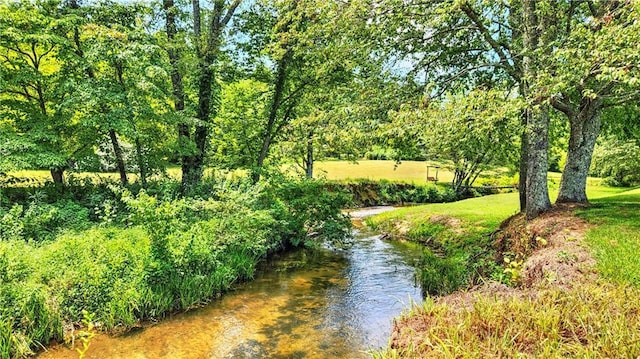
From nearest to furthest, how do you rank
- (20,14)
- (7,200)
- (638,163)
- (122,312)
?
(122,312), (20,14), (7,200), (638,163)

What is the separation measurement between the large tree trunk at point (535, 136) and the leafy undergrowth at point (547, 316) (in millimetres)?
2891

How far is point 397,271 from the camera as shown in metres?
10.8

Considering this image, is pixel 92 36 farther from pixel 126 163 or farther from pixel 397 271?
pixel 397 271

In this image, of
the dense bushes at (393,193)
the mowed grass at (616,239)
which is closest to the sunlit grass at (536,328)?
the mowed grass at (616,239)

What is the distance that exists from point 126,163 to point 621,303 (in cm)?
1426

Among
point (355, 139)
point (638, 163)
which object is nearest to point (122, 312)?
point (355, 139)

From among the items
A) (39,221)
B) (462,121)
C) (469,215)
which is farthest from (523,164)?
(39,221)

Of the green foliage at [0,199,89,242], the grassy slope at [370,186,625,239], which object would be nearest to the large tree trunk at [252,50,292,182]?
the grassy slope at [370,186,625,239]

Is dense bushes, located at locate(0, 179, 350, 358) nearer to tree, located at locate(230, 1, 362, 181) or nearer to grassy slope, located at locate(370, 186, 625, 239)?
tree, located at locate(230, 1, 362, 181)

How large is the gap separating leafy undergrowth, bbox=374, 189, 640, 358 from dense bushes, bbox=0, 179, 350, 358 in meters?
4.90

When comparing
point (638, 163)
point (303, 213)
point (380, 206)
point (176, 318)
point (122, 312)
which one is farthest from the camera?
point (380, 206)

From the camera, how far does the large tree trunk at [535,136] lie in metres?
8.68

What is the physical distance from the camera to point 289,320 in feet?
24.2

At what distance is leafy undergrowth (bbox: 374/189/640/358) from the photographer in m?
3.68
